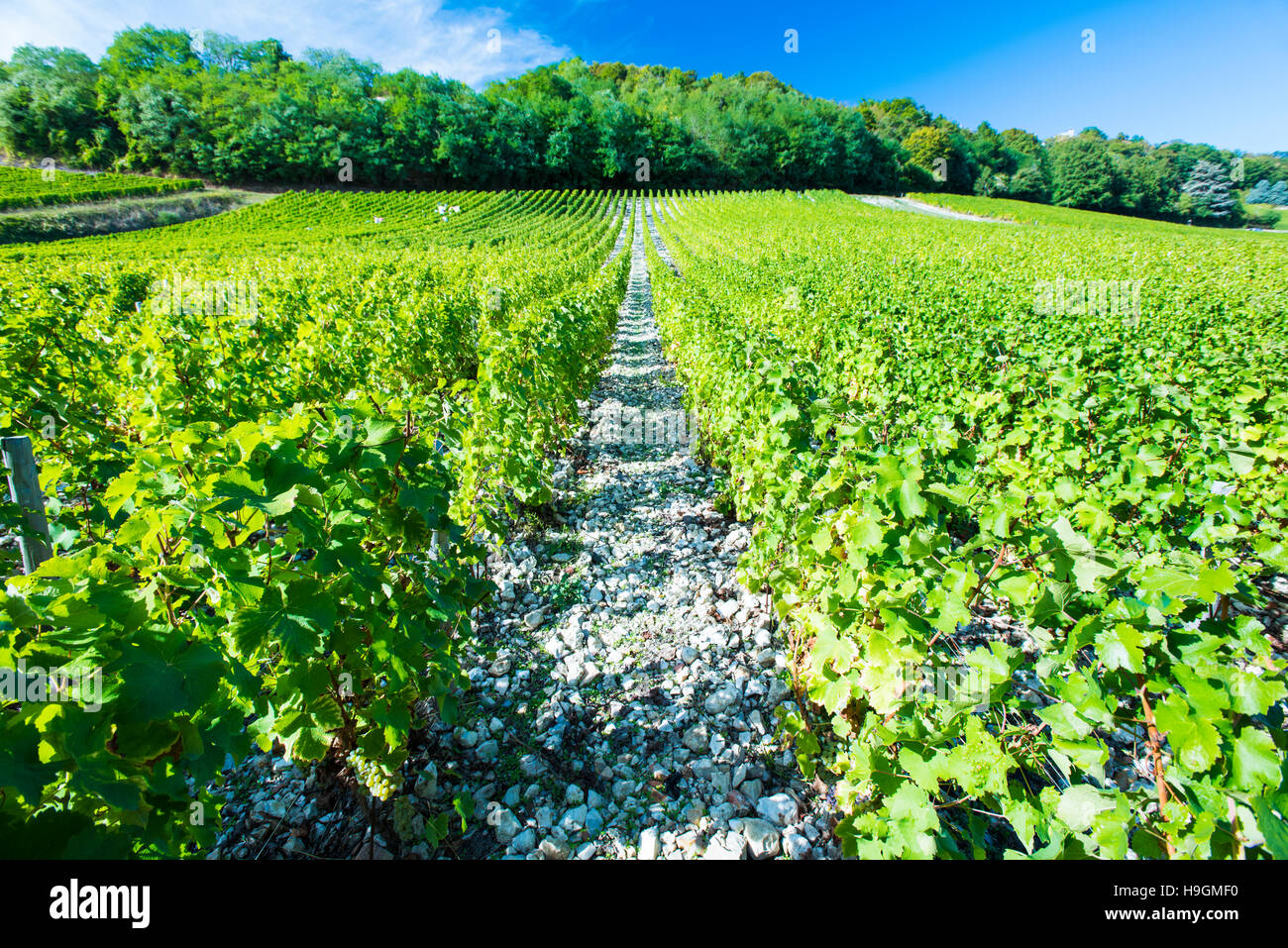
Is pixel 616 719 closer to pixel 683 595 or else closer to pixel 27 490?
pixel 683 595

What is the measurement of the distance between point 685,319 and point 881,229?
35069 mm

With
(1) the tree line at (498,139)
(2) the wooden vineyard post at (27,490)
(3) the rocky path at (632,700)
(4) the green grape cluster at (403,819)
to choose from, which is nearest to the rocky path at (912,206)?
(1) the tree line at (498,139)

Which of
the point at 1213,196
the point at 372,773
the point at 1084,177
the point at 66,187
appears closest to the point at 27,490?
the point at 372,773

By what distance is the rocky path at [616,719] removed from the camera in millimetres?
2467

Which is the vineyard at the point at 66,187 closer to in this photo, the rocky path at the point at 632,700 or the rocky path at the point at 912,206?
the rocky path at the point at 632,700

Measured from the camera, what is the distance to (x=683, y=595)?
13.6 ft

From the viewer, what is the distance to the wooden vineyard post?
2.47 meters

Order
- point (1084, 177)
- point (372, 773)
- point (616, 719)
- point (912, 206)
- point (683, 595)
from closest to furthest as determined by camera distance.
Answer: point (372, 773) < point (616, 719) < point (683, 595) < point (912, 206) < point (1084, 177)

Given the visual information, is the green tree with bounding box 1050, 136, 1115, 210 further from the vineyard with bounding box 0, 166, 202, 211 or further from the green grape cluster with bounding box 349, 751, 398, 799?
the vineyard with bounding box 0, 166, 202, 211

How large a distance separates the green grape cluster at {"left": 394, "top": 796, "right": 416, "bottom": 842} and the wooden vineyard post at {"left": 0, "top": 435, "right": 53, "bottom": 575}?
208cm

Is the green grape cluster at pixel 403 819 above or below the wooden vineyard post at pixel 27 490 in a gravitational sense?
below

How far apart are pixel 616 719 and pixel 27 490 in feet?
10.4

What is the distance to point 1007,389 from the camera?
5.13 m

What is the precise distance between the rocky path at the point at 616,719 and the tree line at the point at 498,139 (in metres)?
76.2
